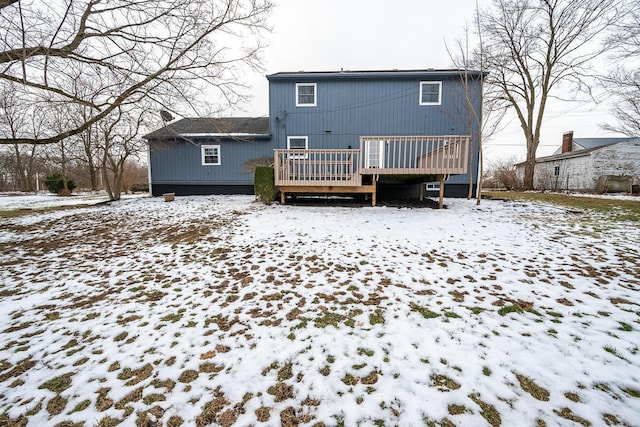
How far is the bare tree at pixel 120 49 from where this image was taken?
4973 millimetres

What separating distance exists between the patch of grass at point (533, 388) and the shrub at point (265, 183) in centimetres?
784

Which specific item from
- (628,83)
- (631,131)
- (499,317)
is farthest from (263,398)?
(631,131)

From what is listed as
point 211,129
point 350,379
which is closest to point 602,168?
point 350,379

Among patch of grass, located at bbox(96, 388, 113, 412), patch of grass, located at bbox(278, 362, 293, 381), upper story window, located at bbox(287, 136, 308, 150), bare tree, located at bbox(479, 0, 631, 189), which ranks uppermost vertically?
bare tree, located at bbox(479, 0, 631, 189)

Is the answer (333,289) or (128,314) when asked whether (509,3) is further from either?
(128,314)

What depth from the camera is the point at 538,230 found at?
18.7 ft

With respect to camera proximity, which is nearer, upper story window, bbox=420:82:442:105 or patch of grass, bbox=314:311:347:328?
patch of grass, bbox=314:311:347:328

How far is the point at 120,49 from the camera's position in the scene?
626cm

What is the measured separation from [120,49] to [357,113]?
9088 millimetres

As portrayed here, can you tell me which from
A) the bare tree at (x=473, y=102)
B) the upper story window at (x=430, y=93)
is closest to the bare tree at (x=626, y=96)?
the bare tree at (x=473, y=102)

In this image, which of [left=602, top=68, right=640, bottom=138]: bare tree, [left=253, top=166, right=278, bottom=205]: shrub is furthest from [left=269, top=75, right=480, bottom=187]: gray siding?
[left=602, top=68, right=640, bottom=138]: bare tree

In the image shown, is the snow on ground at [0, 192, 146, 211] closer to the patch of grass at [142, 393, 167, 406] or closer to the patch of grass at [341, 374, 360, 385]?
the patch of grass at [142, 393, 167, 406]

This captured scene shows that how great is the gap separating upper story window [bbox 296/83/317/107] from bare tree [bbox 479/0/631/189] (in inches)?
390

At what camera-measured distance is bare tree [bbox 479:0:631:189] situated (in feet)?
45.6
